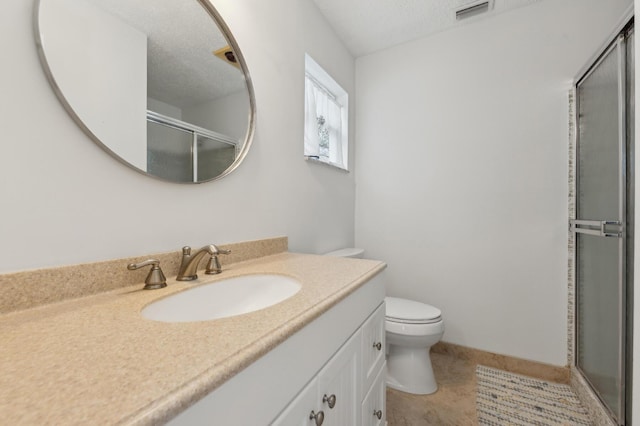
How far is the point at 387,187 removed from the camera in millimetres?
2111

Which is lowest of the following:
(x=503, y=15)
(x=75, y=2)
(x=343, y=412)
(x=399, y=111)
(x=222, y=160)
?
(x=343, y=412)

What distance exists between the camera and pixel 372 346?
98cm

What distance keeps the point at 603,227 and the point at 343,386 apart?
4.62 feet

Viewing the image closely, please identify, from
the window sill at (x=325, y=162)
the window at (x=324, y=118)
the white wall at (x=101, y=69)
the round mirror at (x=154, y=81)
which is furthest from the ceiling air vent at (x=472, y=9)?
the white wall at (x=101, y=69)

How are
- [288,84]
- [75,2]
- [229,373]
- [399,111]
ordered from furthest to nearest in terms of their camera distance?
[399,111], [288,84], [75,2], [229,373]

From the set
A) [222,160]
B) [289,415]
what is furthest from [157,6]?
[289,415]

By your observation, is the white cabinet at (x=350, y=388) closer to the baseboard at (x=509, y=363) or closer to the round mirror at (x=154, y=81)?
the round mirror at (x=154, y=81)

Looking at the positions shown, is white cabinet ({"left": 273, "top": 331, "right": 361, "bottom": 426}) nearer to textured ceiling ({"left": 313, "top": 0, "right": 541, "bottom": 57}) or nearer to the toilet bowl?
the toilet bowl

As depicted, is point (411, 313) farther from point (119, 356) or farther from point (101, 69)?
point (101, 69)

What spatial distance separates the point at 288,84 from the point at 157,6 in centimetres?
68

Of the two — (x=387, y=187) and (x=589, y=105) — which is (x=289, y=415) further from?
(x=589, y=105)

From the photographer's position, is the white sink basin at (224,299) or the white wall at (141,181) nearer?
the white wall at (141,181)

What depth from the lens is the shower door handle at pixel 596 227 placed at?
3.82 ft

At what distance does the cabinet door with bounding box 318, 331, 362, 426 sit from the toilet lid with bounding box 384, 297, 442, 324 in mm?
692
